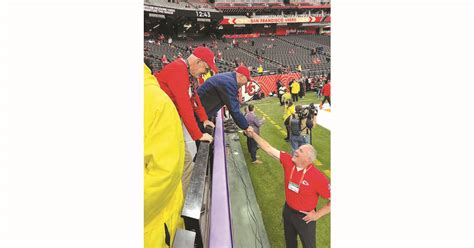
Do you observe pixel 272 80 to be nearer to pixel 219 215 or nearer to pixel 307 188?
pixel 307 188

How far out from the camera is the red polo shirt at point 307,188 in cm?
136

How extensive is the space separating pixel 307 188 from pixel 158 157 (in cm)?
106

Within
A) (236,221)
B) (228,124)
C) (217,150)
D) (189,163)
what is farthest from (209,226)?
(228,124)

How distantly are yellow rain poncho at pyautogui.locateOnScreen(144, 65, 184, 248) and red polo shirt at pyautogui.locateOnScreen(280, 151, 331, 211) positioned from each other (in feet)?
3.16

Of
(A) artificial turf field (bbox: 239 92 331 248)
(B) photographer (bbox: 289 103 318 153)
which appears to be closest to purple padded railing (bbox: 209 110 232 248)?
(A) artificial turf field (bbox: 239 92 331 248)

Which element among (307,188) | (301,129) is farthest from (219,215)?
(301,129)

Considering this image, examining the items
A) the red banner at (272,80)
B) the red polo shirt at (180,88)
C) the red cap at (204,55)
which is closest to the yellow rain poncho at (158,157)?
the red polo shirt at (180,88)

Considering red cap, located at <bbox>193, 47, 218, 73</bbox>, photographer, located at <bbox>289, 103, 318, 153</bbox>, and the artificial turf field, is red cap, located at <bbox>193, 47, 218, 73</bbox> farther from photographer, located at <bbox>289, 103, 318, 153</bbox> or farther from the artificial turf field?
photographer, located at <bbox>289, 103, 318, 153</bbox>

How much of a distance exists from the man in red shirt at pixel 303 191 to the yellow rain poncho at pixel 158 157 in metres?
0.93

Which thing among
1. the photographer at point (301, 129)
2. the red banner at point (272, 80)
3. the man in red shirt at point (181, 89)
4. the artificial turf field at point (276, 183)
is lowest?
the artificial turf field at point (276, 183)

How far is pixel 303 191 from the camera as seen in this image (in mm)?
1403

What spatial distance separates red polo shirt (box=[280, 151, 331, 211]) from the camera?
1360 mm

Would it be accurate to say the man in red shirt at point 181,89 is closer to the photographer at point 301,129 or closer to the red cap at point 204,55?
the red cap at point 204,55

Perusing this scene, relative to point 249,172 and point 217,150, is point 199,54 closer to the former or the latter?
point 217,150
